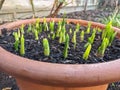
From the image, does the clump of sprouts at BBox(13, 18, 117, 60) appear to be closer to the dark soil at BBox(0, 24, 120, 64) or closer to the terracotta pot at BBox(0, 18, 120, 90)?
the dark soil at BBox(0, 24, 120, 64)

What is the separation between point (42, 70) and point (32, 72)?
0.04 m

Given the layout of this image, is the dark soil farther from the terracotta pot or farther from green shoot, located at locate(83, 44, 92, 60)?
the terracotta pot

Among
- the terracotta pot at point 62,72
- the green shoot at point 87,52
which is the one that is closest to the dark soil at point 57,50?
the green shoot at point 87,52

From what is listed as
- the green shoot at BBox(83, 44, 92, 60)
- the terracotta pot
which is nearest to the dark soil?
the green shoot at BBox(83, 44, 92, 60)

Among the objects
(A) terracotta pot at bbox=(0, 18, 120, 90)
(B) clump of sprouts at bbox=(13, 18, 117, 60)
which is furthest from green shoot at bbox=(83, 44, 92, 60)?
(A) terracotta pot at bbox=(0, 18, 120, 90)

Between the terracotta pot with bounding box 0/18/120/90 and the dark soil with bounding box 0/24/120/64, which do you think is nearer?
the terracotta pot with bounding box 0/18/120/90

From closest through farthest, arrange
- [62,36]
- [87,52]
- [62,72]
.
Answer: [62,72]
[87,52]
[62,36]

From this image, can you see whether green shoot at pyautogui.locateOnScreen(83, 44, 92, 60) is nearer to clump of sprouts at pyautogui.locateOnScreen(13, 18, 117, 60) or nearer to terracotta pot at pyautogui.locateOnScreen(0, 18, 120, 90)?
clump of sprouts at pyautogui.locateOnScreen(13, 18, 117, 60)

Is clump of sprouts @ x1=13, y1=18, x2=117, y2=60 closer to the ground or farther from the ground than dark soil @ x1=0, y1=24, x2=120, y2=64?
farther from the ground

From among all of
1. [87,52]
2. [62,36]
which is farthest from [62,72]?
[62,36]

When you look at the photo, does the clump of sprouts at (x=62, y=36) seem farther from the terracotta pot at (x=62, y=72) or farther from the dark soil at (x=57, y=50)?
the terracotta pot at (x=62, y=72)

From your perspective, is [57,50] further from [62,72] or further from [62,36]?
[62,72]

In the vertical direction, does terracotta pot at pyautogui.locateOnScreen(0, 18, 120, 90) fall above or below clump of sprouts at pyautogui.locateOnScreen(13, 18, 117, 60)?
below

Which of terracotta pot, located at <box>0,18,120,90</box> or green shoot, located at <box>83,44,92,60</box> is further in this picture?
green shoot, located at <box>83,44,92,60</box>
